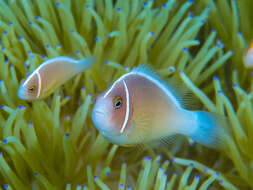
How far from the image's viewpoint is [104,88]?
57.8 inches

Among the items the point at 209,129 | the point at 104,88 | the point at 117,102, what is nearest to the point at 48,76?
the point at 104,88

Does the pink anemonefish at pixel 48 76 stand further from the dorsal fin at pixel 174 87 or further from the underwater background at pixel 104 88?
the dorsal fin at pixel 174 87

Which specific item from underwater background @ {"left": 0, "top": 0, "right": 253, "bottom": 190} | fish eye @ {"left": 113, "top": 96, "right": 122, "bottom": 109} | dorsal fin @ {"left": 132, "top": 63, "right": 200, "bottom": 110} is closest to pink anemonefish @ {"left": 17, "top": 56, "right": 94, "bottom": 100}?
underwater background @ {"left": 0, "top": 0, "right": 253, "bottom": 190}

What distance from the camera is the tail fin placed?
1011 mm

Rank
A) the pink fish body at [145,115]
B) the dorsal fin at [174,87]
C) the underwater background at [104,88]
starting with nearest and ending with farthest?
the pink fish body at [145,115] < the dorsal fin at [174,87] < the underwater background at [104,88]

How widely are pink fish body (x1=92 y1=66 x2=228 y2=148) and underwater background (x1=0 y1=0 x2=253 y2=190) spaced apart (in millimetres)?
156

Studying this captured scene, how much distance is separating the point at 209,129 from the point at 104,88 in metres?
0.61

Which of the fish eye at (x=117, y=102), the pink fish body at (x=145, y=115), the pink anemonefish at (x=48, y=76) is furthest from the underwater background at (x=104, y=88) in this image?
the fish eye at (x=117, y=102)

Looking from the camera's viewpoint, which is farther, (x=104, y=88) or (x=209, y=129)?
(x=104, y=88)

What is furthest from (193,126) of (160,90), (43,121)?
(43,121)

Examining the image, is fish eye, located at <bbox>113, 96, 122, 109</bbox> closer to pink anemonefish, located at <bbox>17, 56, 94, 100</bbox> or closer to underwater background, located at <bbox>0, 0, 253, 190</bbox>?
underwater background, located at <bbox>0, 0, 253, 190</bbox>

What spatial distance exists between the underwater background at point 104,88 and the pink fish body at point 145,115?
16cm

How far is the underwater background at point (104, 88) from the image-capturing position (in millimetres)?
1165

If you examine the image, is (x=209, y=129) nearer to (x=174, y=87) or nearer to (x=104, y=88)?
(x=174, y=87)
